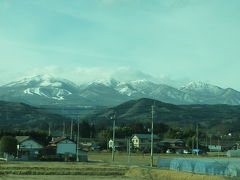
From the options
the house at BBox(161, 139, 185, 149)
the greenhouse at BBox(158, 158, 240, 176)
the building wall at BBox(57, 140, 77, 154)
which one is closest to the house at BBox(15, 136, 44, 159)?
the building wall at BBox(57, 140, 77, 154)

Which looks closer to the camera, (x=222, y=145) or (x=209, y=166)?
(x=209, y=166)

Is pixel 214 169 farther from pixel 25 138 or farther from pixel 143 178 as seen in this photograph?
pixel 25 138

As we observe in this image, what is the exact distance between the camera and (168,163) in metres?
47.0

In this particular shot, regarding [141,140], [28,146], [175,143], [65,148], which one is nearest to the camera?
[65,148]

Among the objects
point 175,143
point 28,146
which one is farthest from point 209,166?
point 175,143

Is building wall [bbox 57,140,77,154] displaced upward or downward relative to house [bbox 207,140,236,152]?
upward

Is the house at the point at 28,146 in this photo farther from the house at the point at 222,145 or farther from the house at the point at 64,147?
the house at the point at 222,145

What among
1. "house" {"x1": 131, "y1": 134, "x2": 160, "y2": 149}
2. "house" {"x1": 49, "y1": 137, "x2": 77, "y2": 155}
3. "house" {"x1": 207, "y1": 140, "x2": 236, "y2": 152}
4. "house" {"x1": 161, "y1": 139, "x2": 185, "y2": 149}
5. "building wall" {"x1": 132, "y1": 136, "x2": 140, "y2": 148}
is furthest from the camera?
"house" {"x1": 207, "y1": 140, "x2": 236, "y2": 152}

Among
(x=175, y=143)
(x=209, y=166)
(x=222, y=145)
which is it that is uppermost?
(x=209, y=166)

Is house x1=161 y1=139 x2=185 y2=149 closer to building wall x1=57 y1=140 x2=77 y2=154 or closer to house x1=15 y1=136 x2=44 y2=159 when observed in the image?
building wall x1=57 y1=140 x2=77 y2=154

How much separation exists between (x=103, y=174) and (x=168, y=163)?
9.94m

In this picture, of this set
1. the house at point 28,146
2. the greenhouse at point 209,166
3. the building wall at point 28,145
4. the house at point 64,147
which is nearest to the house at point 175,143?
the house at point 64,147

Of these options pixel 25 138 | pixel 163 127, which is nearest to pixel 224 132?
pixel 163 127

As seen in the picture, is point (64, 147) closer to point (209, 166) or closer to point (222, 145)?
point (209, 166)
